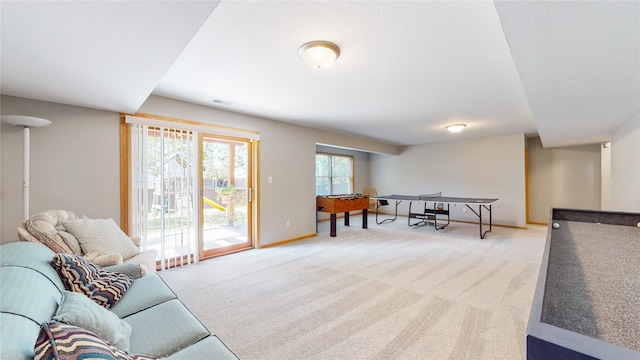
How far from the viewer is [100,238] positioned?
7.20 ft

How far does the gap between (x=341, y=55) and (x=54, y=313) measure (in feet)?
7.90

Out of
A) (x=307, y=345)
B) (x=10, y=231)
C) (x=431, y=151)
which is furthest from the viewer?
(x=431, y=151)

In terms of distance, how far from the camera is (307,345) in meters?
1.81

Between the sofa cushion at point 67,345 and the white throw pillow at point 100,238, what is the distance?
67.4 inches

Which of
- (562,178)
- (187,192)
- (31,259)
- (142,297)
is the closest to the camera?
(31,259)

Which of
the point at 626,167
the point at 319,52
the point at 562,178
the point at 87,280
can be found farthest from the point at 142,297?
the point at 562,178

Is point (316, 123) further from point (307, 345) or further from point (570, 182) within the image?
point (570, 182)

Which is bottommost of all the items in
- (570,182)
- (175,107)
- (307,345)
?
(307,345)

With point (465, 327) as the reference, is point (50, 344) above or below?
above

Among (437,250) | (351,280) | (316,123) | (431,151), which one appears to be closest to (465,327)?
(351,280)

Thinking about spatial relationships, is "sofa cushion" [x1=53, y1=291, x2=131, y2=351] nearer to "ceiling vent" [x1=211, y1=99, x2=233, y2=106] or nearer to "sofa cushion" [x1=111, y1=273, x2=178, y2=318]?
"sofa cushion" [x1=111, y1=273, x2=178, y2=318]

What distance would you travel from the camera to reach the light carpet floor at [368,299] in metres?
1.81

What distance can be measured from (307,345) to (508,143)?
6460mm

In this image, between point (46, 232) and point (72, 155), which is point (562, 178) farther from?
point (72, 155)
